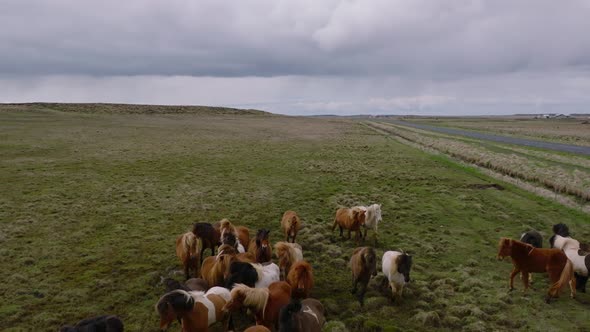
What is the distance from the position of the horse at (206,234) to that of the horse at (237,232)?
202mm

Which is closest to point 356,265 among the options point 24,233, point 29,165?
point 24,233

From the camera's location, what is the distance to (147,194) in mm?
19922

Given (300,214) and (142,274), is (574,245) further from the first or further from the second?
(142,274)

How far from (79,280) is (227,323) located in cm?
522

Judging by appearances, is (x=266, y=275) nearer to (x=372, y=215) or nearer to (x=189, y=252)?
(x=189, y=252)

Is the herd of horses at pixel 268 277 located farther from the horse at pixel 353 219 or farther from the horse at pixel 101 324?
the horse at pixel 353 219

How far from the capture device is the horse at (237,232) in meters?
11.1

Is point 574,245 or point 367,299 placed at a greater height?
point 574,245

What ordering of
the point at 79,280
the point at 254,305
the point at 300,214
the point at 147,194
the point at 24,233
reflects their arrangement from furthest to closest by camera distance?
the point at 147,194 → the point at 300,214 → the point at 24,233 → the point at 79,280 → the point at 254,305

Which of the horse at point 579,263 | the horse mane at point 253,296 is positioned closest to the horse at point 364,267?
the horse mane at point 253,296

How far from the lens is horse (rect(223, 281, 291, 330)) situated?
Answer: 7.31 m

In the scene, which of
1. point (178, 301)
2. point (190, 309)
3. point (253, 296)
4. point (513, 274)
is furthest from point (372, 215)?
point (178, 301)

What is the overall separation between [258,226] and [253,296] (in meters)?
8.29

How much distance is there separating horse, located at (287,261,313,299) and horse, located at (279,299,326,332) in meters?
0.93
